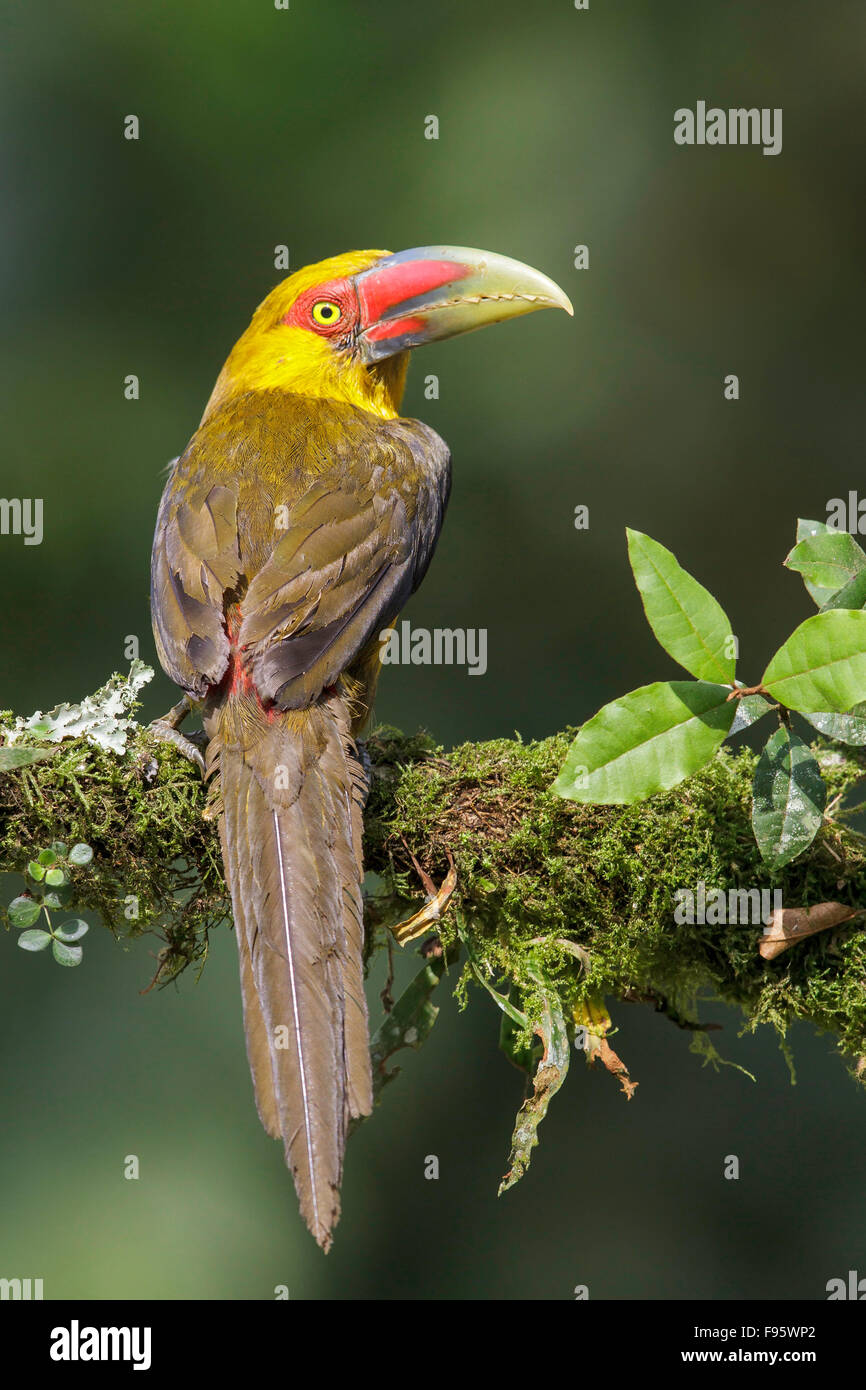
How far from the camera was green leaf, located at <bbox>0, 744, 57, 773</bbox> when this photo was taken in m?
2.39

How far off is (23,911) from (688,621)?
125 cm

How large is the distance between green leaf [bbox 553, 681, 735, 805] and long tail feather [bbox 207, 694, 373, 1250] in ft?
1.49

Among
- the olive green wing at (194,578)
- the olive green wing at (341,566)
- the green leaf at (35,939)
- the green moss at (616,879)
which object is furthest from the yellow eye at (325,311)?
the green leaf at (35,939)

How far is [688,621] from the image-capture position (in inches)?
88.4

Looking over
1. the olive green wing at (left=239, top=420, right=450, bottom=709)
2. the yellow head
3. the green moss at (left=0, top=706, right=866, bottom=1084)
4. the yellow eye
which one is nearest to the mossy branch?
the green moss at (left=0, top=706, right=866, bottom=1084)

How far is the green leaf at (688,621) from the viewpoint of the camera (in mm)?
2232

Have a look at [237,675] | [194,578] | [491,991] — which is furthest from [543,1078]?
[194,578]

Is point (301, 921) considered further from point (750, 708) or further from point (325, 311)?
point (325, 311)

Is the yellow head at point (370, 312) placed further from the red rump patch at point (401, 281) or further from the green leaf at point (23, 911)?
the green leaf at point (23, 911)

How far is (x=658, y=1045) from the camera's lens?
4.98 metres

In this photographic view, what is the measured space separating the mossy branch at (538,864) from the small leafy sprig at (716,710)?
215mm

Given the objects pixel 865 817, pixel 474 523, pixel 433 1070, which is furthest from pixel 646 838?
pixel 474 523

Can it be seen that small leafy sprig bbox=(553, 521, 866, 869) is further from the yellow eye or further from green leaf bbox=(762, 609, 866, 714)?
the yellow eye

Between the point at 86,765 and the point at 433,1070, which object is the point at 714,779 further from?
the point at 433,1070
